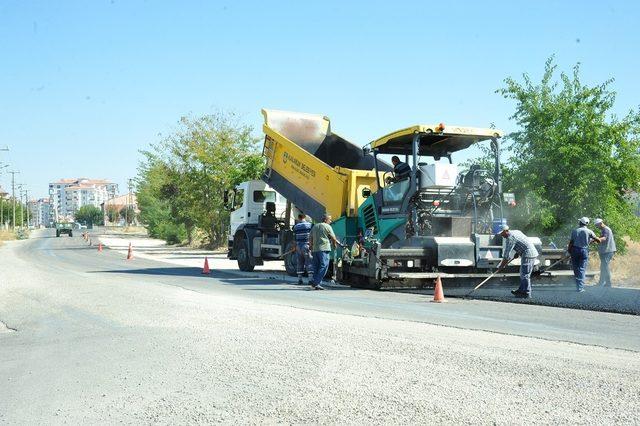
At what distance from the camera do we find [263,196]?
21281 millimetres

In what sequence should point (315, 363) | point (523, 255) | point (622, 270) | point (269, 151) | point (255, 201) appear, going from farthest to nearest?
point (255, 201), point (622, 270), point (269, 151), point (523, 255), point (315, 363)

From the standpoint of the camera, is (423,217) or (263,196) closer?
(423,217)

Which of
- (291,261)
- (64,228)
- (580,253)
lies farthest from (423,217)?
(64,228)

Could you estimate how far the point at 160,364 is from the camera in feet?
22.6

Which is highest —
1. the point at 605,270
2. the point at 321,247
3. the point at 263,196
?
the point at 263,196

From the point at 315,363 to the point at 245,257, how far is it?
1441cm

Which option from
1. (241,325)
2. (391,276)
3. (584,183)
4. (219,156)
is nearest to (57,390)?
(241,325)

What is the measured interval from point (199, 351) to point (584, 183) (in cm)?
1288

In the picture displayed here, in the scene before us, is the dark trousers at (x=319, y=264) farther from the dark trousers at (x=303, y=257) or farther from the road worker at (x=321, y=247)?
the dark trousers at (x=303, y=257)

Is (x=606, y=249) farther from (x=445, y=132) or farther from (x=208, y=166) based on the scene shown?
(x=208, y=166)

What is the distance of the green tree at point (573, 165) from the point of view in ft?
57.5

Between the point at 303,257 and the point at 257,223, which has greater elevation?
the point at 257,223

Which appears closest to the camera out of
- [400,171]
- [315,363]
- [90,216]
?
[315,363]

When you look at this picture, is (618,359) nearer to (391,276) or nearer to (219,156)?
(391,276)
